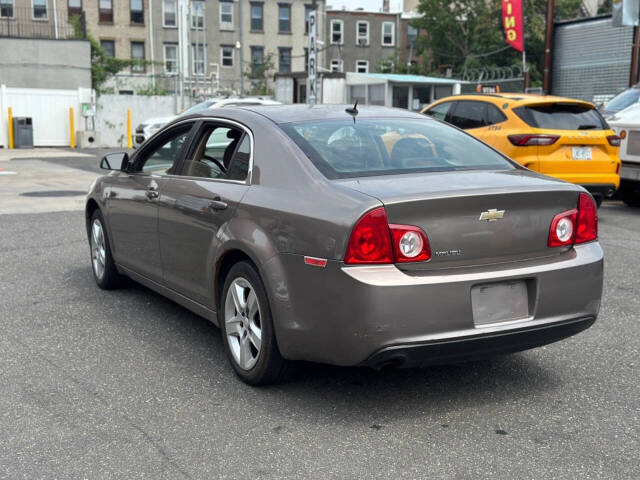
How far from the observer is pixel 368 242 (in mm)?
3639

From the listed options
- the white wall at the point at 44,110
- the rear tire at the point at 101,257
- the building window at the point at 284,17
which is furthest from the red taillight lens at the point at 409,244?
the building window at the point at 284,17

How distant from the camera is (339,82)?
1564 inches

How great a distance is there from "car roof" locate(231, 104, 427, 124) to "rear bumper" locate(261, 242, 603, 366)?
3.67 feet

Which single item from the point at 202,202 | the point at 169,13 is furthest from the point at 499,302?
the point at 169,13

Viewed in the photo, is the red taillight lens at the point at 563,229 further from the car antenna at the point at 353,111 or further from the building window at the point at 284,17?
the building window at the point at 284,17

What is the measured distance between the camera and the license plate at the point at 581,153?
10.4 metres

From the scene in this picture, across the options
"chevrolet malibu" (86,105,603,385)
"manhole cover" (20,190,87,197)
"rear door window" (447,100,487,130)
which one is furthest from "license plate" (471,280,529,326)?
"manhole cover" (20,190,87,197)

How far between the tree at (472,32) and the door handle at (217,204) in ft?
200

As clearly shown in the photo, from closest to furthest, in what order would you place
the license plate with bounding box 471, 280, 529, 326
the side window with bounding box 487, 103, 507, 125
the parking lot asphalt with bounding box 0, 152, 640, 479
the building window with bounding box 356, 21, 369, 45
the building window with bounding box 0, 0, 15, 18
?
the parking lot asphalt with bounding box 0, 152, 640, 479, the license plate with bounding box 471, 280, 529, 326, the side window with bounding box 487, 103, 507, 125, the building window with bounding box 0, 0, 15, 18, the building window with bounding box 356, 21, 369, 45

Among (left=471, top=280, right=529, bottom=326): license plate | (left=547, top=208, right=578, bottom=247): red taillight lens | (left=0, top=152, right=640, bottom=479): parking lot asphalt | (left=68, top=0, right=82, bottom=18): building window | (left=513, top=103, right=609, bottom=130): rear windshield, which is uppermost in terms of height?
(left=68, top=0, right=82, bottom=18): building window

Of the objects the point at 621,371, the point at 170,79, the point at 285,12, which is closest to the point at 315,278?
the point at 621,371

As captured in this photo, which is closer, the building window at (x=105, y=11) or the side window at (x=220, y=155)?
the side window at (x=220, y=155)

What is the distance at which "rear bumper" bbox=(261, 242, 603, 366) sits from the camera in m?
3.62

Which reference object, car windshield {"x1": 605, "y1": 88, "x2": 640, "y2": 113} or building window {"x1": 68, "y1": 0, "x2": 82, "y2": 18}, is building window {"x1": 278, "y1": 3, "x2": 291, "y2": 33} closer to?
building window {"x1": 68, "y1": 0, "x2": 82, "y2": 18}
